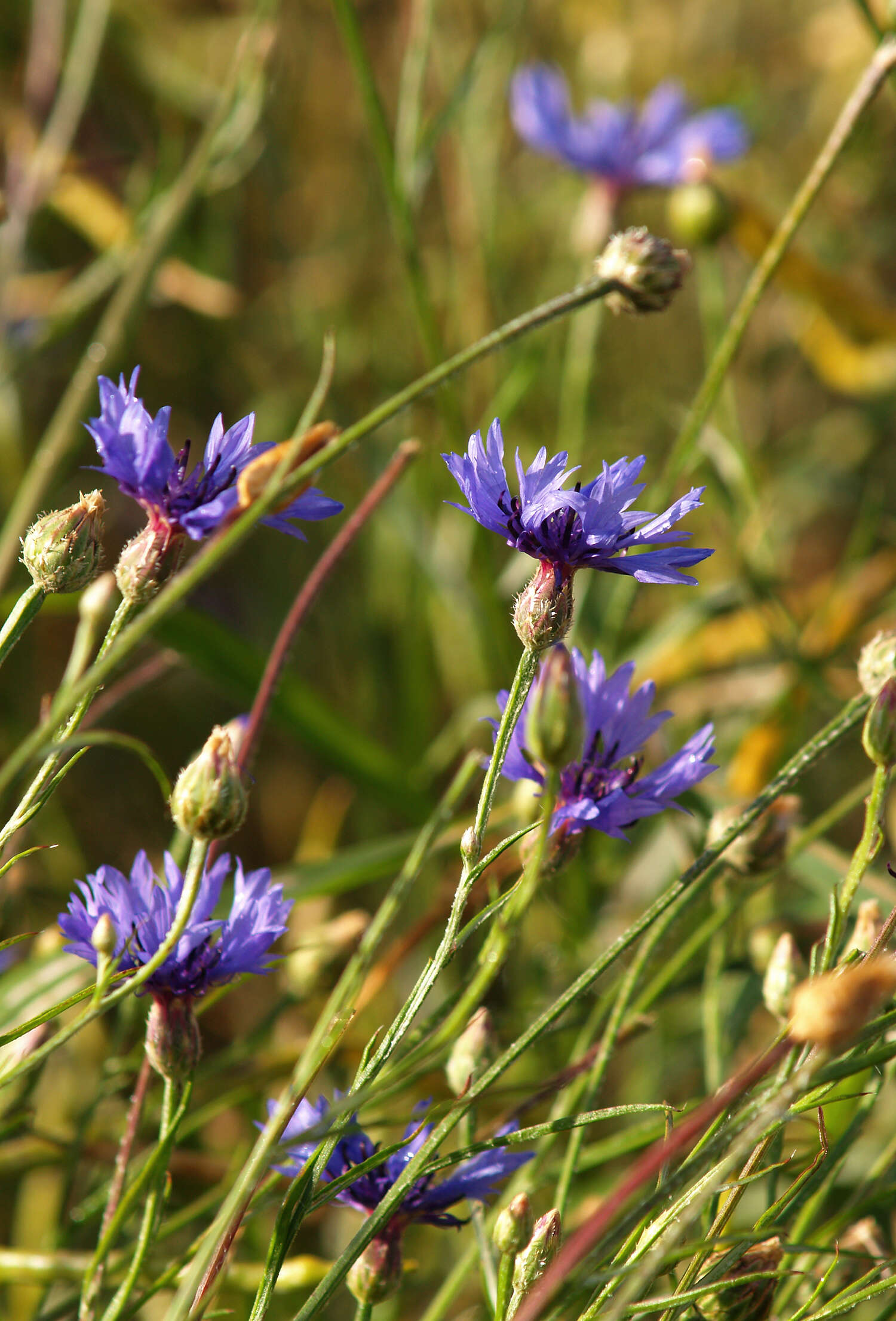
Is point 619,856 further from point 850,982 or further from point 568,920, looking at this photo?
point 850,982

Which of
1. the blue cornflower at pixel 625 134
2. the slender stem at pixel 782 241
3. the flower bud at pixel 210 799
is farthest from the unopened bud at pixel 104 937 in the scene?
the blue cornflower at pixel 625 134

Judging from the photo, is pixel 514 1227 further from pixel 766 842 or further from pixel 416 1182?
pixel 766 842

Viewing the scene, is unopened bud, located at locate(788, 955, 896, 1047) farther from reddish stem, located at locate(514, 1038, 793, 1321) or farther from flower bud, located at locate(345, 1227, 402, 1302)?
flower bud, located at locate(345, 1227, 402, 1302)

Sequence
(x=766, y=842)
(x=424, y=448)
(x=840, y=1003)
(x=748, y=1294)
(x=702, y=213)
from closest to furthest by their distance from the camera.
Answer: (x=840, y=1003), (x=748, y=1294), (x=766, y=842), (x=702, y=213), (x=424, y=448)

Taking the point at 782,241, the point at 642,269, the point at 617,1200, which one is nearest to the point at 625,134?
the point at 782,241

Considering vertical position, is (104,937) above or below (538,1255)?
above

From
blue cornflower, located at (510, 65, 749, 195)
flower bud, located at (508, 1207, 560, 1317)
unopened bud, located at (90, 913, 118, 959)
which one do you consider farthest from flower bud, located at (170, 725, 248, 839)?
blue cornflower, located at (510, 65, 749, 195)

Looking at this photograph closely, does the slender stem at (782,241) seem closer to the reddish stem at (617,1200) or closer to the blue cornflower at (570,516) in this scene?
the blue cornflower at (570,516)
